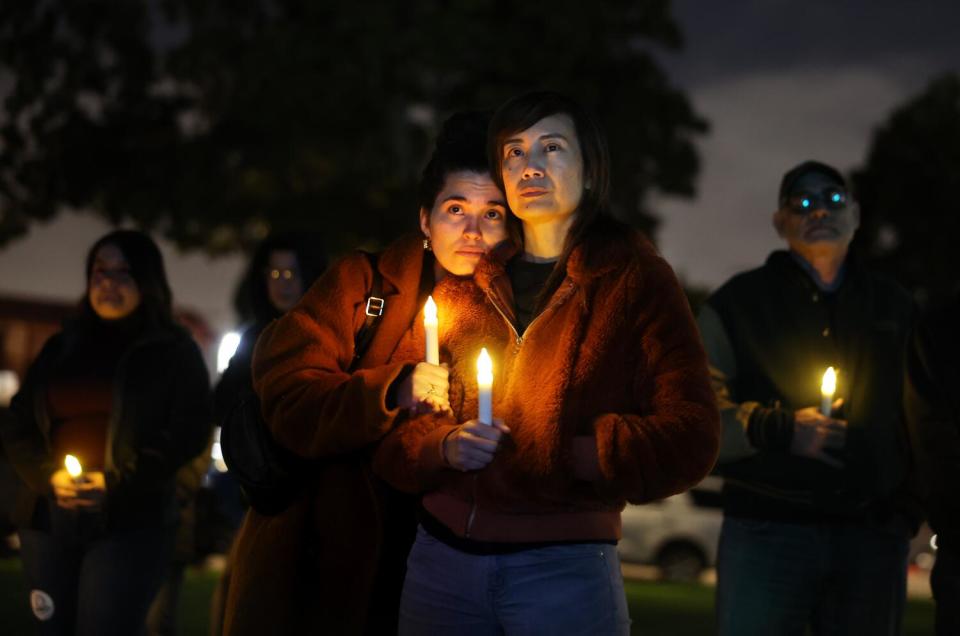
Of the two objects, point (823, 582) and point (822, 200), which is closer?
point (823, 582)

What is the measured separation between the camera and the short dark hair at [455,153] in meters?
3.81

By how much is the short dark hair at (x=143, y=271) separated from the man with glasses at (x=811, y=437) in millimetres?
2444

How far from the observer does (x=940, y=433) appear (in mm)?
4410

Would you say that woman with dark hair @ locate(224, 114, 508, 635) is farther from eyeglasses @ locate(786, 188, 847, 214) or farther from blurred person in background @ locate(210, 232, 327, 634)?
blurred person in background @ locate(210, 232, 327, 634)

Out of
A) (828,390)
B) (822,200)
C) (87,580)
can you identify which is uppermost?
(822,200)

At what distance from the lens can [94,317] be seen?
6.09 metres

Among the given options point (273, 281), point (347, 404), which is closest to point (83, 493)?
point (273, 281)

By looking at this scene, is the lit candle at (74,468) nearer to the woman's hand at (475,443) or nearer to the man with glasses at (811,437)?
the man with glasses at (811,437)

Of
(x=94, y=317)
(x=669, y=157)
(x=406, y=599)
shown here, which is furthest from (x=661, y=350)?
(x=669, y=157)

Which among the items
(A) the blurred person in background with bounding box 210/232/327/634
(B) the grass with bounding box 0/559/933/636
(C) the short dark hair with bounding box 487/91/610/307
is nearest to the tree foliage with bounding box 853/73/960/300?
(B) the grass with bounding box 0/559/933/636

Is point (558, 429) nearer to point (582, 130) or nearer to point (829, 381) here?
point (582, 130)

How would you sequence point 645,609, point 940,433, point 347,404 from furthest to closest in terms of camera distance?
point 645,609 < point 940,433 < point 347,404

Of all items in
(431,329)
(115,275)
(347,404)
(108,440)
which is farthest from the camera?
(115,275)

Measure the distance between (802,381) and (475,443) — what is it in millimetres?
2238
